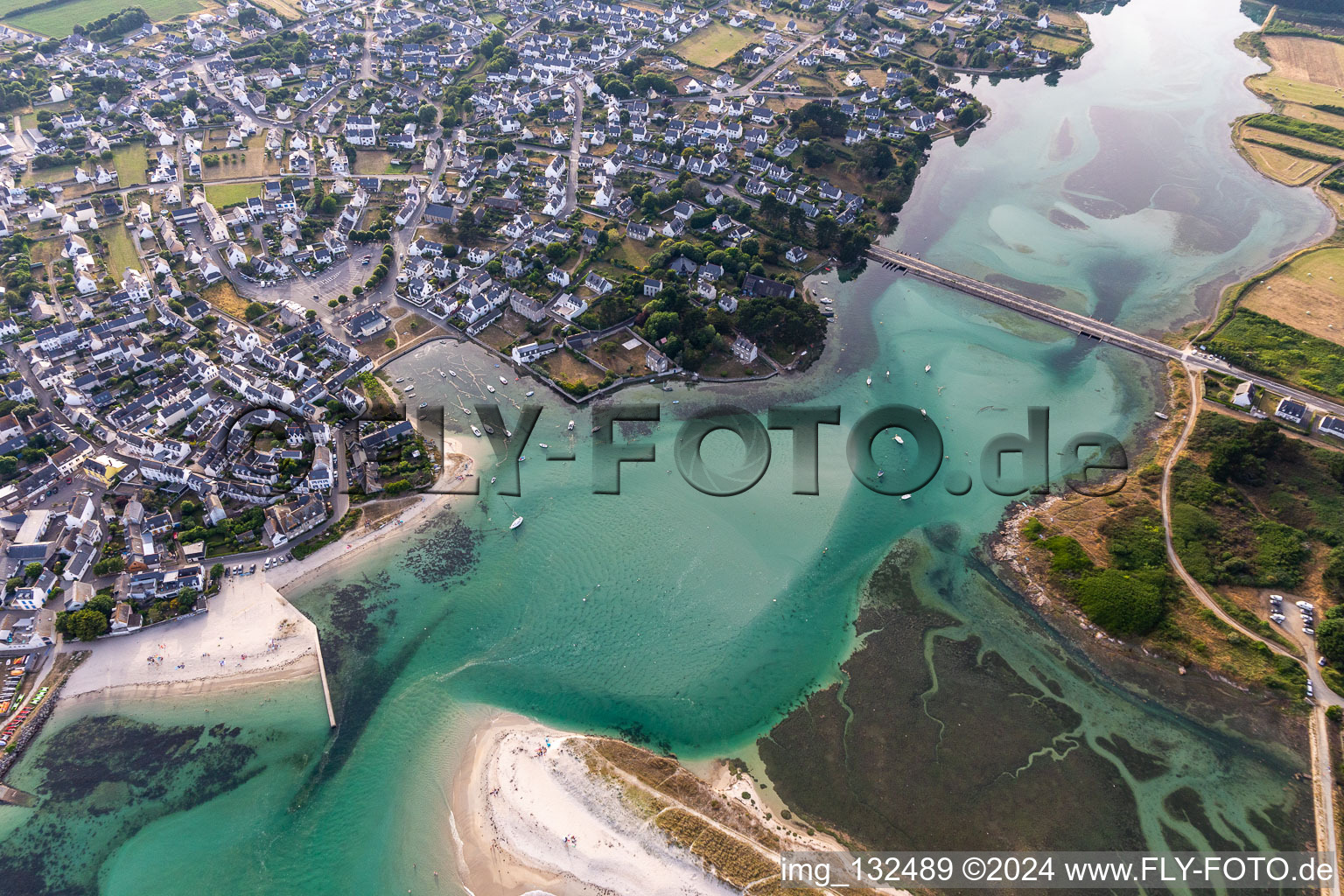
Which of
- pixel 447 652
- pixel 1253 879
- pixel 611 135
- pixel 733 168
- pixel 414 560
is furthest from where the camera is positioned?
pixel 611 135

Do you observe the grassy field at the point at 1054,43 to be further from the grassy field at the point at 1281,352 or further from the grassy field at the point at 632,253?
the grassy field at the point at 632,253

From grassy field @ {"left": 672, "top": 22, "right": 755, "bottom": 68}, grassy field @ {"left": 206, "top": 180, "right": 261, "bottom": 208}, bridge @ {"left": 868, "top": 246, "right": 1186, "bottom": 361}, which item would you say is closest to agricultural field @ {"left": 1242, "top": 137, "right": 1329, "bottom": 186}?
bridge @ {"left": 868, "top": 246, "right": 1186, "bottom": 361}

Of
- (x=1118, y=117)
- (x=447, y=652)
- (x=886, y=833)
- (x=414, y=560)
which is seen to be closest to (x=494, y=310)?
(x=414, y=560)

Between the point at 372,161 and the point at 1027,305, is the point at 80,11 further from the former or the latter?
the point at 1027,305

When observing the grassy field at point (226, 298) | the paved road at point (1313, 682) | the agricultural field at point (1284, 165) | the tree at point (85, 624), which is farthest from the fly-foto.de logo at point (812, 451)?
the agricultural field at point (1284, 165)

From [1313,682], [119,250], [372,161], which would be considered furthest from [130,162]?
[1313,682]

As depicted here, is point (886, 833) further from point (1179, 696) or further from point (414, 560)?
point (414, 560)

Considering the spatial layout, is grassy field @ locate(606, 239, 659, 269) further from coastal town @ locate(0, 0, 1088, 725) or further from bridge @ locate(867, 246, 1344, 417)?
bridge @ locate(867, 246, 1344, 417)
